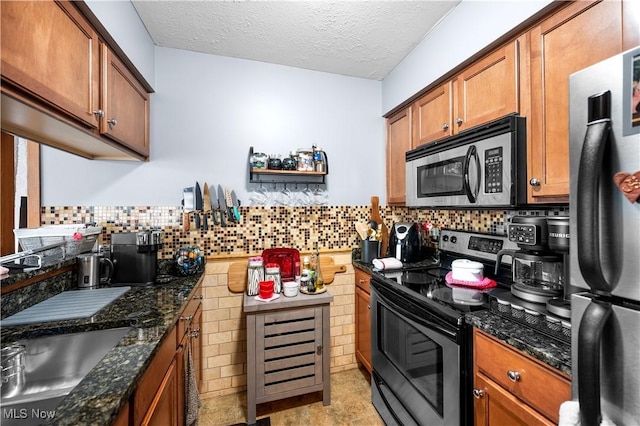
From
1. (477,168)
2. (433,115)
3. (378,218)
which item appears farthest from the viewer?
(378,218)

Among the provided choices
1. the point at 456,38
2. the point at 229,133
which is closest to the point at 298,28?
the point at 229,133

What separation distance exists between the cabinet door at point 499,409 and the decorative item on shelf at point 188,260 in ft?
5.56

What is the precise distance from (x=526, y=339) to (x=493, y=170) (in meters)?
0.82

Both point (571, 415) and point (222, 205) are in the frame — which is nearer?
point (571, 415)

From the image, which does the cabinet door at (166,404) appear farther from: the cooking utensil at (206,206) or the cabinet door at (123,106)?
the cabinet door at (123,106)

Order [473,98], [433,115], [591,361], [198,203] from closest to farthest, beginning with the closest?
1. [591,361]
2. [473,98]
3. [433,115]
4. [198,203]

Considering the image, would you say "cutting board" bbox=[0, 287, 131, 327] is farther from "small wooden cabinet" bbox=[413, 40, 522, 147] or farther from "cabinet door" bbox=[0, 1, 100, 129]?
"small wooden cabinet" bbox=[413, 40, 522, 147]

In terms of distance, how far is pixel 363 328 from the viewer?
219cm

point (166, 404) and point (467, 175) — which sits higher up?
point (467, 175)

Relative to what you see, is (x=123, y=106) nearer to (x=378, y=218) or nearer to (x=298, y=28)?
(x=298, y=28)

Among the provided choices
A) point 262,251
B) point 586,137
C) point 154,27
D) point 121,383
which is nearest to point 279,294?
point 262,251

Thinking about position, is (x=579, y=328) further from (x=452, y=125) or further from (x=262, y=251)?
(x=262, y=251)

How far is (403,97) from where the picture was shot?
219cm

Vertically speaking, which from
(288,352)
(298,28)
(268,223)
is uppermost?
(298,28)
